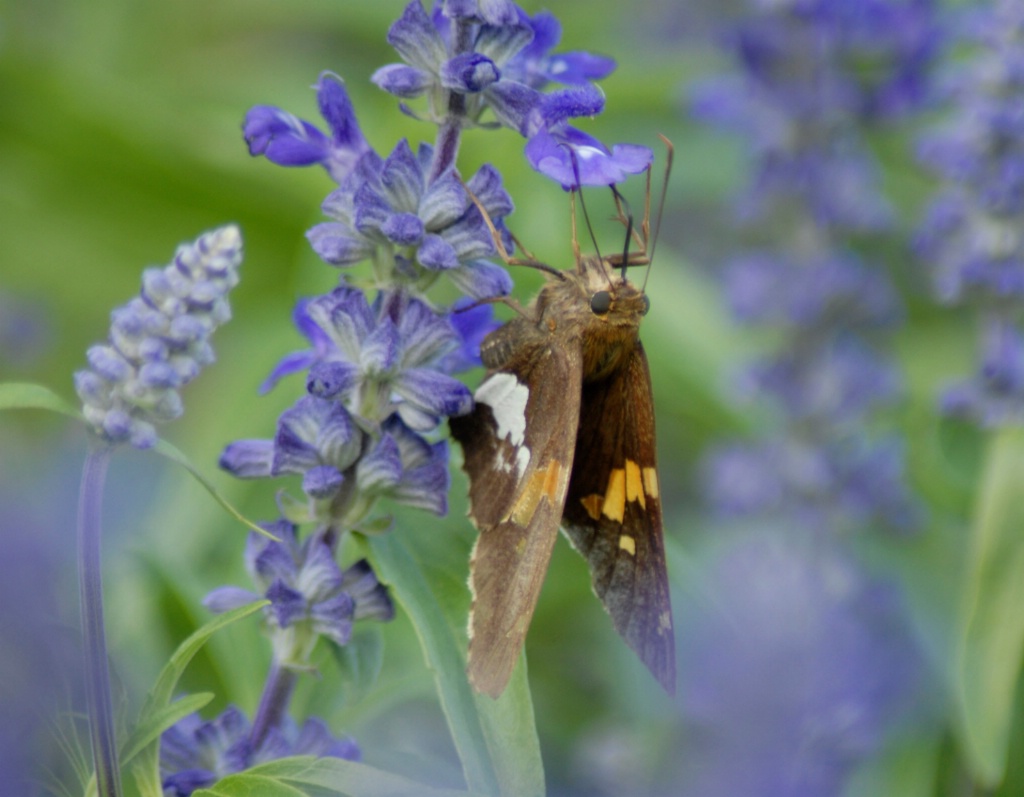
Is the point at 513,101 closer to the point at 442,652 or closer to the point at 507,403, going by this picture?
the point at 507,403

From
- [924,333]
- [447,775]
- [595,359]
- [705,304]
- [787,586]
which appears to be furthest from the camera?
[924,333]

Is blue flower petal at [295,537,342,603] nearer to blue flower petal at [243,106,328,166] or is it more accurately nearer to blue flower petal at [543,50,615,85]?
blue flower petal at [243,106,328,166]

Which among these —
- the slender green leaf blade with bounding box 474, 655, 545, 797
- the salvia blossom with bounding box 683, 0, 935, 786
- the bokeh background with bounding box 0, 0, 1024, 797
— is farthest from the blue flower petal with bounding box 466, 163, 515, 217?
the salvia blossom with bounding box 683, 0, 935, 786

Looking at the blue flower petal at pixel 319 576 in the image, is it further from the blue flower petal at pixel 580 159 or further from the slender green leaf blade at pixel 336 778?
the blue flower petal at pixel 580 159

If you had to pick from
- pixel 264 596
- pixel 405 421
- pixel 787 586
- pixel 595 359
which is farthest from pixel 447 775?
pixel 787 586

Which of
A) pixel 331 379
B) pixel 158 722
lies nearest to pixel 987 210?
pixel 331 379

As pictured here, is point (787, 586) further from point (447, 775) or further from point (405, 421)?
point (405, 421)

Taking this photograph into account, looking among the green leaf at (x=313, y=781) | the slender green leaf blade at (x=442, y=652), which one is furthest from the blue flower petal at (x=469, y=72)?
the green leaf at (x=313, y=781)
